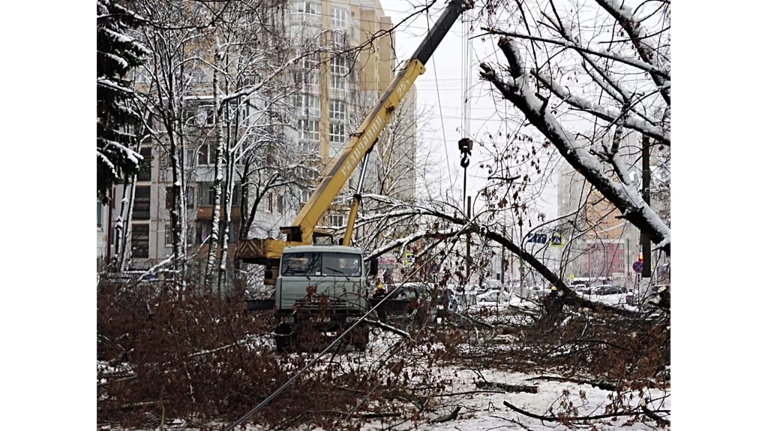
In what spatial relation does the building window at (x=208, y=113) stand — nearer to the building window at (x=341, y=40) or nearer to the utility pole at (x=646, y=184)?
the building window at (x=341, y=40)

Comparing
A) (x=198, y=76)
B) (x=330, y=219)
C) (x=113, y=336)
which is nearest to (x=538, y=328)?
(x=113, y=336)

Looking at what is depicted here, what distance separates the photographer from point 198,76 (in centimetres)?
1939

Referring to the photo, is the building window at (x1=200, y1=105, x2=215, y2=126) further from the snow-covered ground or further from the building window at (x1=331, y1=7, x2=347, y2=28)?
the snow-covered ground

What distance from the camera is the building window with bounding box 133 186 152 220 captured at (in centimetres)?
3428

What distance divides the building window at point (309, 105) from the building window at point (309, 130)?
313 mm

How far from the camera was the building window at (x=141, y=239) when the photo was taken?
106ft

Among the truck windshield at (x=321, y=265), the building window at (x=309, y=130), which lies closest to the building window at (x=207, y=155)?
the building window at (x=309, y=130)

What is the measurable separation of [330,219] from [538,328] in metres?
7.72

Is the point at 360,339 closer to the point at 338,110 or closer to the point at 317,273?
the point at 317,273

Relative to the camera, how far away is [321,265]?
11.4 m
